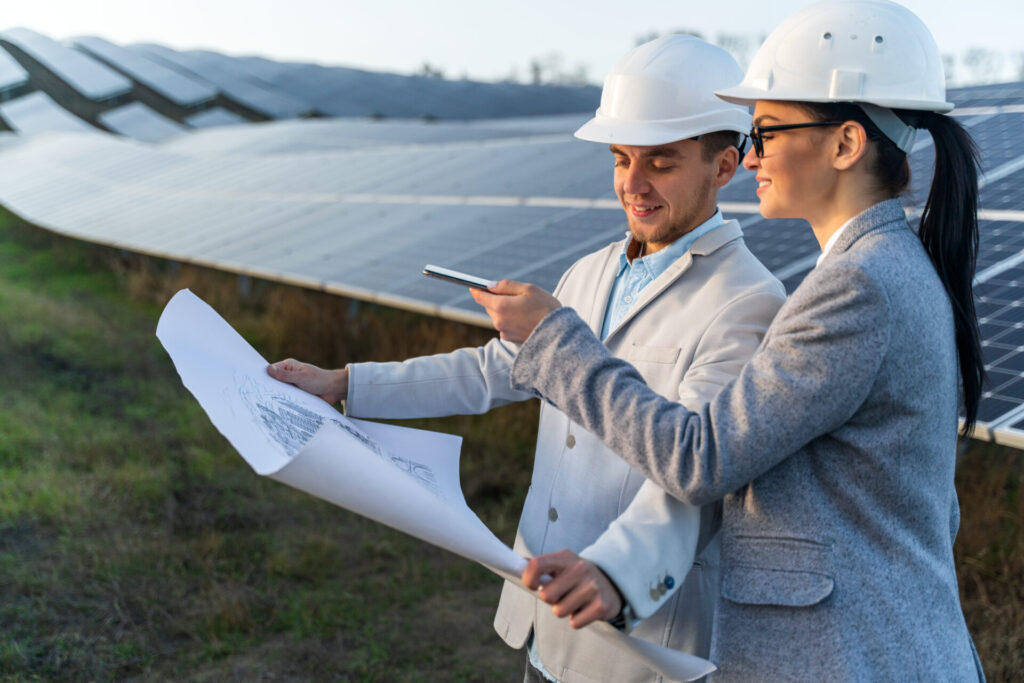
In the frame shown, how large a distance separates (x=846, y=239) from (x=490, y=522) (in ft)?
15.5

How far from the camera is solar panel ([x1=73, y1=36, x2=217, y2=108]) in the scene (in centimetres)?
3944

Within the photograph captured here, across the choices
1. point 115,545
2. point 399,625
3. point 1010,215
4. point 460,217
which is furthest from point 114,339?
point 1010,215

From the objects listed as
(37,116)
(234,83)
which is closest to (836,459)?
(37,116)

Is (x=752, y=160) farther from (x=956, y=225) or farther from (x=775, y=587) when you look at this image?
(x=775, y=587)

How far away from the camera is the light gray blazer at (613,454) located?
1.64 metres

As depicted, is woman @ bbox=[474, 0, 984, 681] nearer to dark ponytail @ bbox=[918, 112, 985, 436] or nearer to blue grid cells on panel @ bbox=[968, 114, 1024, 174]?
dark ponytail @ bbox=[918, 112, 985, 436]

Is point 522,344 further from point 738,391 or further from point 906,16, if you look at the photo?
point 906,16

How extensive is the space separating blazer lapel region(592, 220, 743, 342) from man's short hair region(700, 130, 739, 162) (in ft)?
0.55

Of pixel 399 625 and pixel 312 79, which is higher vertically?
pixel 312 79

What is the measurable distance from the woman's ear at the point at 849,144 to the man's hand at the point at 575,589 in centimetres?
79

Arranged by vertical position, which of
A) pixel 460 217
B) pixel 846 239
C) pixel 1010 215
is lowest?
pixel 460 217

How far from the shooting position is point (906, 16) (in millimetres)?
1658

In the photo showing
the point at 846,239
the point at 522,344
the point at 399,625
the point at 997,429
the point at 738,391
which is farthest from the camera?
the point at 399,625

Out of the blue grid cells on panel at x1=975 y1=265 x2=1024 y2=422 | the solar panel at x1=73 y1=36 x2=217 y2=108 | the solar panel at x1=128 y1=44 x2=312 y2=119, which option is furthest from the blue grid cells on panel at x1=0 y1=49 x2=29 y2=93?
the blue grid cells on panel at x1=975 y1=265 x2=1024 y2=422
